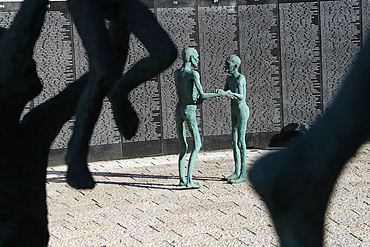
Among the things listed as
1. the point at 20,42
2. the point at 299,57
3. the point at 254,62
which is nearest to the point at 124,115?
the point at 20,42

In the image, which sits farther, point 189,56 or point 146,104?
point 146,104

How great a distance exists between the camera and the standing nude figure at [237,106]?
24.8 ft

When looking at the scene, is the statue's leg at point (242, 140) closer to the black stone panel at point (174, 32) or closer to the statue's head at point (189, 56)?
the statue's head at point (189, 56)

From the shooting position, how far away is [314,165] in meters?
1.50

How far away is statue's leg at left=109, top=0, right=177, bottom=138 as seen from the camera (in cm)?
218

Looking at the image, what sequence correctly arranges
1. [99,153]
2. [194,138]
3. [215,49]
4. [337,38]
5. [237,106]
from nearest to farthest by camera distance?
[194,138] < [237,106] < [99,153] < [215,49] < [337,38]

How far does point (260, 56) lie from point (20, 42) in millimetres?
8577

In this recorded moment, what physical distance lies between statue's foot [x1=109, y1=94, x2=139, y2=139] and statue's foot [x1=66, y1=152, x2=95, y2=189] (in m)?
0.29

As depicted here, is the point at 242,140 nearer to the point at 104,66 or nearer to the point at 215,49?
the point at 215,49

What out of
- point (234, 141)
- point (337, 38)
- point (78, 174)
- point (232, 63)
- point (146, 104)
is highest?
point (337, 38)

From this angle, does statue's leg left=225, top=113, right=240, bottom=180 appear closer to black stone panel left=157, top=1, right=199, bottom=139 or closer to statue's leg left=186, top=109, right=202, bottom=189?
statue's leg left=186, top=109, right=202, bottom=189

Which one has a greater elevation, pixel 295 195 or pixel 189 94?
pixel 295 195

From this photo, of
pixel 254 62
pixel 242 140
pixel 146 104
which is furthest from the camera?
pixel 254 62

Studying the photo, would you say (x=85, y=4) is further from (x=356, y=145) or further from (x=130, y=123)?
(x=356, y=145)
